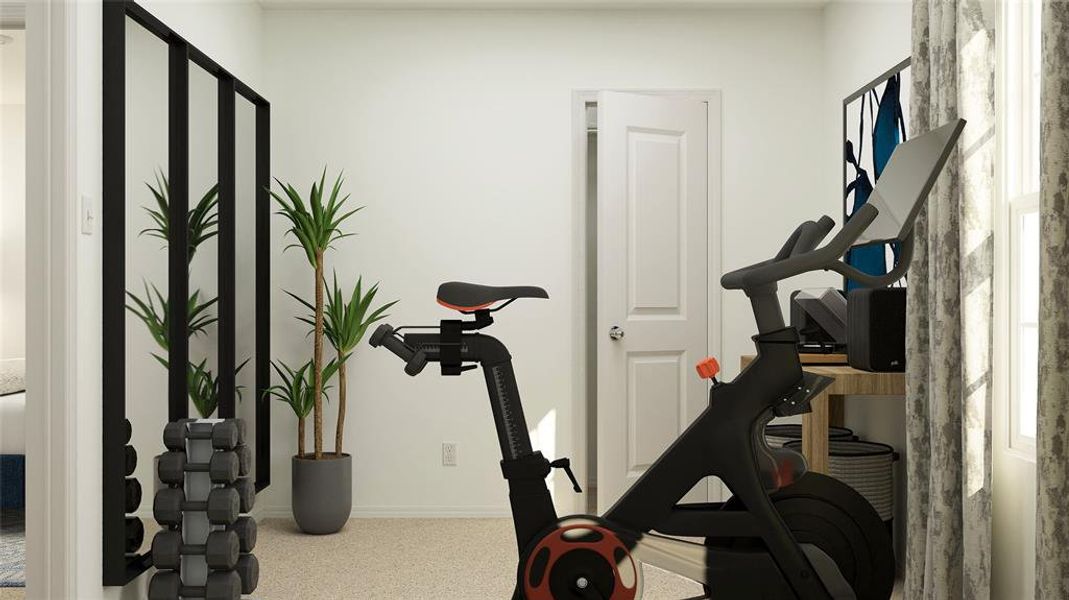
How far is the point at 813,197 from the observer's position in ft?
15.3

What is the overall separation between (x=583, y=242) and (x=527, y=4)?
4.23 ft

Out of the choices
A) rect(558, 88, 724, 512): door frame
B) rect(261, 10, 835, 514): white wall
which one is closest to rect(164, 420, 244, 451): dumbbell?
rect(261, 10, 835, 514): white wall

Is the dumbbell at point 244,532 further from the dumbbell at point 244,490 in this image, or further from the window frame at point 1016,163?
the window frame at point 1016,163

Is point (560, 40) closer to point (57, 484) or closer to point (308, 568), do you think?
point (308, 568)

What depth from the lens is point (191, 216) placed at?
3.48 meters

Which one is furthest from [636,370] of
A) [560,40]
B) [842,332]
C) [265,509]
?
[265,509]

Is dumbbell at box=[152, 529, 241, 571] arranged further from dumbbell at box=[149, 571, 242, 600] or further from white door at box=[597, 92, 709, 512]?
white door at box=[597, 92, 709, 512]

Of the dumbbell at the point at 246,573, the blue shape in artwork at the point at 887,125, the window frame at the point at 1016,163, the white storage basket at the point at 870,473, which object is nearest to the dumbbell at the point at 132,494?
the dumbbell at the point at 246,573

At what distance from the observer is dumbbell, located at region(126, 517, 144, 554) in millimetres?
2912

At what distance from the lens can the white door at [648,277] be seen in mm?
4406

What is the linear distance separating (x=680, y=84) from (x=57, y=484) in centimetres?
348

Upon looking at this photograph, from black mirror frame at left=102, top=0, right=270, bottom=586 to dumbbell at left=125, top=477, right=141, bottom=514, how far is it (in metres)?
0.05

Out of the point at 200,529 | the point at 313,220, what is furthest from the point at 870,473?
the point at 313,220

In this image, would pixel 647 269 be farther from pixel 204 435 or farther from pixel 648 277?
pixel 204 435
